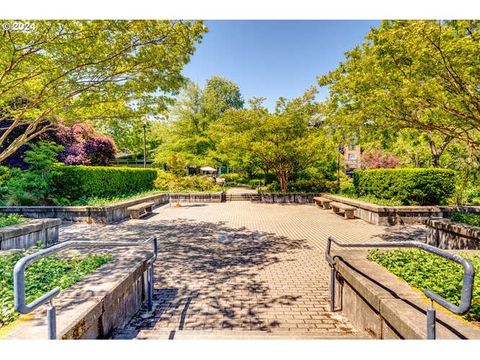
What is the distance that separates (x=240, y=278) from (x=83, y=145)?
65.3ft

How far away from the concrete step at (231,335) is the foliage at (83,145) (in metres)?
16.7

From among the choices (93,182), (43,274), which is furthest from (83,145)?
(43,274)

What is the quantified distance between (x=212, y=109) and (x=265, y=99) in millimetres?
12826

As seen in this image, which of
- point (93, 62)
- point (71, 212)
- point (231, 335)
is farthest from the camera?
point (71, 212)

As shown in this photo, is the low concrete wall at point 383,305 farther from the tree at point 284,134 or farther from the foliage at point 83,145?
the foliage at point 83,145

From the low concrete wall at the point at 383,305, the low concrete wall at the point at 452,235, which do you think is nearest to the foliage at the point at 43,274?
the low concrete wall at the point at 383,305

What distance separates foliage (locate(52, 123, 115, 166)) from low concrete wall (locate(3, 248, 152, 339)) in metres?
15.6

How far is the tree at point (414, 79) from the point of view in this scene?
218 inches

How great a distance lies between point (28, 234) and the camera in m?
7.02

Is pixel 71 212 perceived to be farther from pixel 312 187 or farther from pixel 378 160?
pixel 378 160

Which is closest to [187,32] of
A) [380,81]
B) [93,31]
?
[93,31]

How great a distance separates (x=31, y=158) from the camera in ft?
38.7
